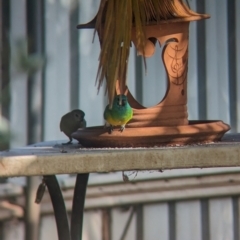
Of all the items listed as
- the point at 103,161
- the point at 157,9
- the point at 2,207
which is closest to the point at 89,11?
the point at 2,207

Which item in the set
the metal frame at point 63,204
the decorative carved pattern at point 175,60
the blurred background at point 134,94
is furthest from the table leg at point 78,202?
the blurred background at point 134,94

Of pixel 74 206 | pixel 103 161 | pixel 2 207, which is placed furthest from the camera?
pixel 2 207

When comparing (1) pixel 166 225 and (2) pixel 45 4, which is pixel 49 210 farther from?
(2) pixel 45 4

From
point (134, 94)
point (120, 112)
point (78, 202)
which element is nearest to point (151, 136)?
point (120, 112)

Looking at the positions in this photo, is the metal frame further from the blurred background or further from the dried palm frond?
the blurred background

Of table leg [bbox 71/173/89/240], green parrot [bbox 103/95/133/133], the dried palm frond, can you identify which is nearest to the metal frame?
table leg [bbox 71/173/89/240]

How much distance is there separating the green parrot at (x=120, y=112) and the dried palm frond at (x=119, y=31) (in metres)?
0.04

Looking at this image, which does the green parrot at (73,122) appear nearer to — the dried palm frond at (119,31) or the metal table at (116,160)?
the dried palm frond at (119,31)

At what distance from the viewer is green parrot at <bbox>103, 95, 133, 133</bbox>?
7.62ft

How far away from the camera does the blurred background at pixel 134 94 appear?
376 centimetres

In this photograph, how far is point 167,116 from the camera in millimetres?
2402

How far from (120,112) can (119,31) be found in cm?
25

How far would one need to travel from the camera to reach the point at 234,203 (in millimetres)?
4215

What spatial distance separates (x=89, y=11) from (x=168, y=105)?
160 cm
